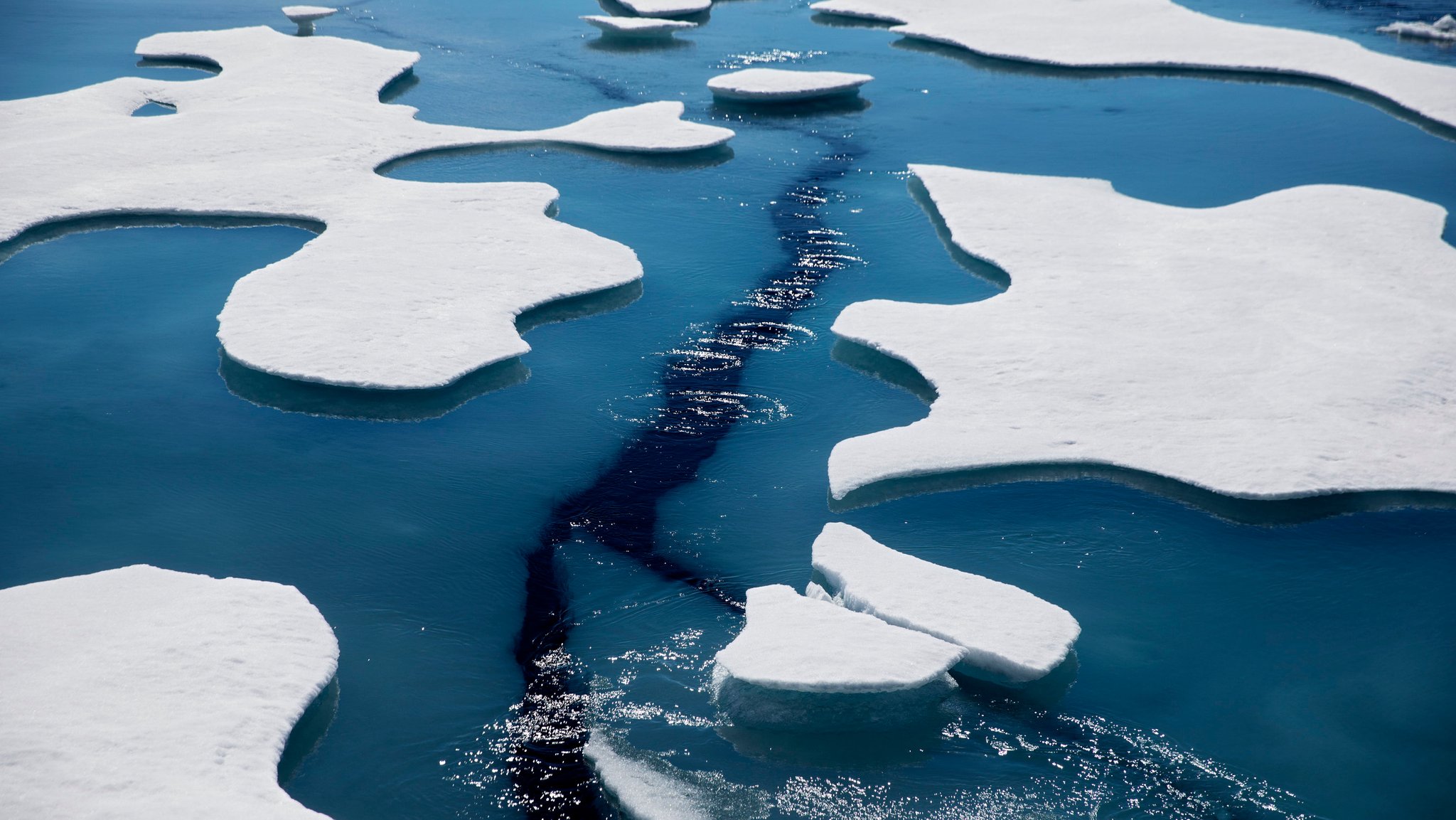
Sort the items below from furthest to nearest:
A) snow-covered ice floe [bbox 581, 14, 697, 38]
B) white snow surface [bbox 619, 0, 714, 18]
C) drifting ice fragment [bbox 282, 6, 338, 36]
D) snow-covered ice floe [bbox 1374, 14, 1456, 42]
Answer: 1. white snow surface [bbox 619, 0, 714, 18]
2. drifting ice fragment [bbox 282, 6, 338, 36]
3. snow-covered ice floe [bbox 581, 14, 697, 38]
4. snow-covered ice floe [bbox 1374, 14, 1456, 42]

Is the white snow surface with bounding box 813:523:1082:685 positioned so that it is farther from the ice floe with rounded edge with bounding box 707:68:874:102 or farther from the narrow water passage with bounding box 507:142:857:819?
the ice floe with rounded edge with bounding box 707:68:874:102

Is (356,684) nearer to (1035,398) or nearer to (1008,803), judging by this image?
(1008,803)

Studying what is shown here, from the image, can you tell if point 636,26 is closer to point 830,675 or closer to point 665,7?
point 665,7

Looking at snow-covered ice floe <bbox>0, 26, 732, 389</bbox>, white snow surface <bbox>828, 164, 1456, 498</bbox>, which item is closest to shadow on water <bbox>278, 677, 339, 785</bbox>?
snow-covered ice floe <bbox>0, 26, 732, 389</bbox>

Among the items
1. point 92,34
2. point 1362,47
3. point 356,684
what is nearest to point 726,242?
point 356,684

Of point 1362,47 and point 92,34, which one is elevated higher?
point 1362,47
